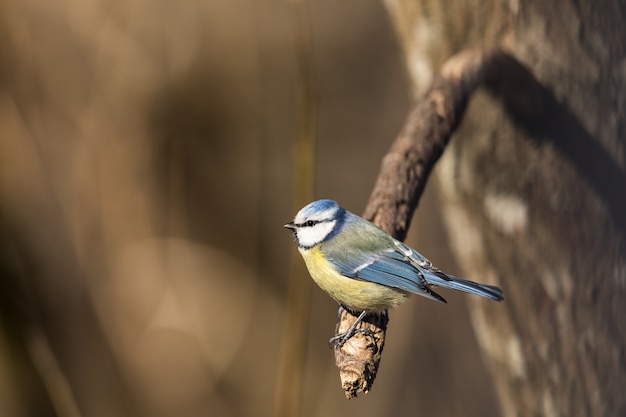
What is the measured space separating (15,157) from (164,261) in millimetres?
556

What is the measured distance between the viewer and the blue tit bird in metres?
1.20

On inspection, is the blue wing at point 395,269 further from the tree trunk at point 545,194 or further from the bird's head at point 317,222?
the tree trunk at point 545,194

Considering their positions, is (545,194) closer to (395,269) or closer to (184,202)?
(395,269)

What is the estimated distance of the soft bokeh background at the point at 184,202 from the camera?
7.03 ft

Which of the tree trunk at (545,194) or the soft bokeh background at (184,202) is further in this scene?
the soft bokeh background at (184,202)

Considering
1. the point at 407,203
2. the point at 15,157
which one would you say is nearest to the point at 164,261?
the point at 15,157

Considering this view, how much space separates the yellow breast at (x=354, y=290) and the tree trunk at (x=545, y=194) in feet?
1.14

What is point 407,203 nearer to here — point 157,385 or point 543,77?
point 543,77

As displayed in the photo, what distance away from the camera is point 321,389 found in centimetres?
237

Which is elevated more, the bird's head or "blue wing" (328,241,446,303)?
the bird's head

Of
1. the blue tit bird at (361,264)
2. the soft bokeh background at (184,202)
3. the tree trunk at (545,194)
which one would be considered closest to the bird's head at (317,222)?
the blue tit bird at (361,264)

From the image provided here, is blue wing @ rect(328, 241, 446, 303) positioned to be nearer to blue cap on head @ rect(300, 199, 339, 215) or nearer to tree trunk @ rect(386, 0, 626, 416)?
blue cap on head @ rect(300, 199, 339, 215)

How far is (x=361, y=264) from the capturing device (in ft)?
4.08

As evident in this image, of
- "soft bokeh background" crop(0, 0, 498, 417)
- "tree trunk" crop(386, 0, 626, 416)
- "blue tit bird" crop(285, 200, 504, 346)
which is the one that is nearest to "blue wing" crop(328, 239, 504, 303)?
"blue tit bird" crop(285, 200, 504, 346)
